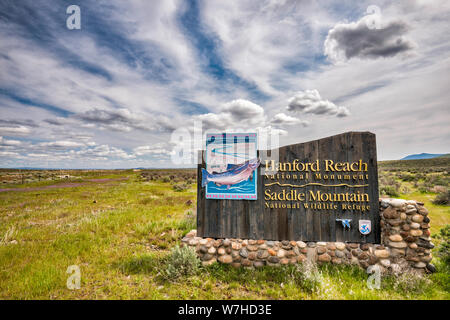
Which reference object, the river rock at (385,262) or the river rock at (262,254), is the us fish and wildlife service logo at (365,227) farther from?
the river rock at (262,254)

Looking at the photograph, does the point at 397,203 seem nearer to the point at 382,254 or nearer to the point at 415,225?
the point at 415,225

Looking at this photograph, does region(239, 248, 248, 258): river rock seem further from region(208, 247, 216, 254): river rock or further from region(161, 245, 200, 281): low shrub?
region(161, 245, 200, 281): low shrub

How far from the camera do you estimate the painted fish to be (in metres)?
6.30

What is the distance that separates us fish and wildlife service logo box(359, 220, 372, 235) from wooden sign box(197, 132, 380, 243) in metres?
0.02

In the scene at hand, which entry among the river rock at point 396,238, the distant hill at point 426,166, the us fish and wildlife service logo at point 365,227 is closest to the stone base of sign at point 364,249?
the river rock at point 396,238

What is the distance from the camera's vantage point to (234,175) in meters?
6.36

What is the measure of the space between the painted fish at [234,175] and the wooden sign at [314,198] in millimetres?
292

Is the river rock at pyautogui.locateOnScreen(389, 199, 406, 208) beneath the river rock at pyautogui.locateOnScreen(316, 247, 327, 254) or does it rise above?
above

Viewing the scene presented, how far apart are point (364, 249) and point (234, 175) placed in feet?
14.0

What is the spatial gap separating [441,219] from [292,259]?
951cm

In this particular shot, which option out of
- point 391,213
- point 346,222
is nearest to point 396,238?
point 391,213

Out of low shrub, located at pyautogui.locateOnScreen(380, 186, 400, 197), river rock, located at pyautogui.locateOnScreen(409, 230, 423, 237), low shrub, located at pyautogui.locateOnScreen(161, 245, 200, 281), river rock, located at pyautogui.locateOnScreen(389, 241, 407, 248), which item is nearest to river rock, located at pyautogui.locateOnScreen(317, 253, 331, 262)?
river rock, located at pyautogui.locateOnScreen(389, 241, 407, 248)

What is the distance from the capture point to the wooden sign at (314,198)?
5.88 meters

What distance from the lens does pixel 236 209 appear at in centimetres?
640
